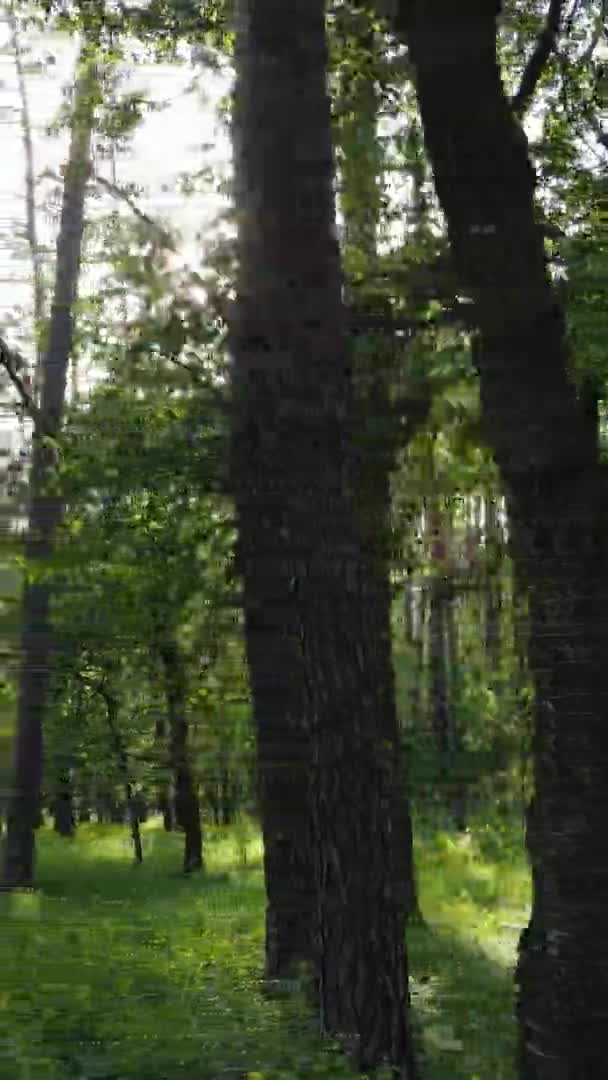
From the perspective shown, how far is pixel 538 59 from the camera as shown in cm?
238

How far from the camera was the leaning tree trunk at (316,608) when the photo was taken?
2.19 meters

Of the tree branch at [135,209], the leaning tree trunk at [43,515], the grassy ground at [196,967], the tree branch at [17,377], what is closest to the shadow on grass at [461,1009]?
the grassy ground at [196,967]

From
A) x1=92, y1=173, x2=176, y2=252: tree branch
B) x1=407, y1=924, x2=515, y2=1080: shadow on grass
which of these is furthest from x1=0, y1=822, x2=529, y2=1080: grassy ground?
x1=92, y1=173, x2=176, y2=252: tree branch

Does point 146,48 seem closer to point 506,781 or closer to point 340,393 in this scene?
point 340,393

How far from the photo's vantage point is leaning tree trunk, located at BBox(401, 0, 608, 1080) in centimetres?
203

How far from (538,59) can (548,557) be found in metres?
1.09

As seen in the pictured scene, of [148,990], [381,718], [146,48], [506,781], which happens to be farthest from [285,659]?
[146,48]

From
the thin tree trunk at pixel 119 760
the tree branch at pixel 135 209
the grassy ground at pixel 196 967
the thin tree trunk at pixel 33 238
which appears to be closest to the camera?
the grassy ground at pixel 196 967

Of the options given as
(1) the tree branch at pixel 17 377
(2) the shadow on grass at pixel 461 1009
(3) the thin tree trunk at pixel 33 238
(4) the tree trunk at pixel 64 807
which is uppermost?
(3) the thin tree trunk at pixel 33 238

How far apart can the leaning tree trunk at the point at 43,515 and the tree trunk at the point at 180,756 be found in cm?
23

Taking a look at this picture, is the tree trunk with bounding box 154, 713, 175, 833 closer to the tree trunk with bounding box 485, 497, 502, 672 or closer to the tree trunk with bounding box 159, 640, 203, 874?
the tree trunk with bounding box 159, 640, 203, 874

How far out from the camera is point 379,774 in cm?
224

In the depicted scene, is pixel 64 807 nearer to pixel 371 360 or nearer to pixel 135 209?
pixel 371 360

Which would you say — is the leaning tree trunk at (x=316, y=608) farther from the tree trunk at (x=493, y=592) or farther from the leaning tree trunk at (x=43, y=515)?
the leaning tree trunk at (x=43, y=515)
